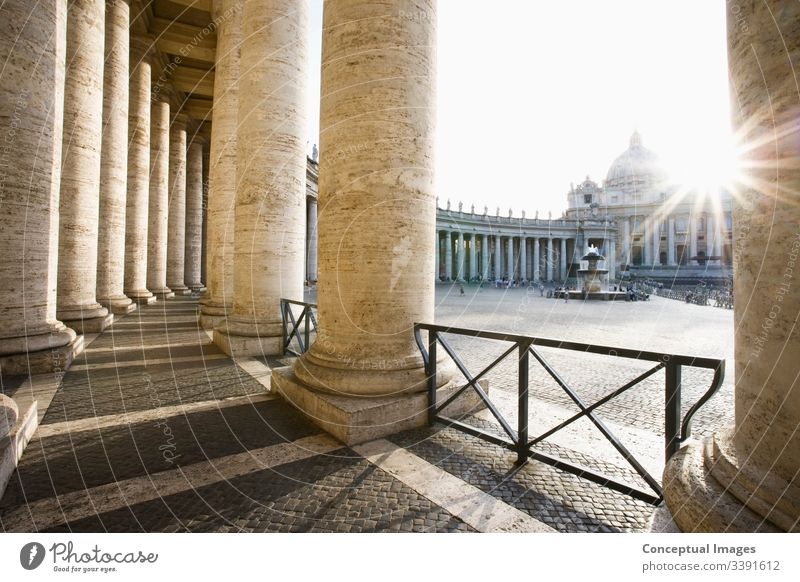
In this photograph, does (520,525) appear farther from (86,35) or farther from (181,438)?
(86,35)

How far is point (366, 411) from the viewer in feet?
17.7

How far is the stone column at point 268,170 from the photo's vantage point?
34.6 ft

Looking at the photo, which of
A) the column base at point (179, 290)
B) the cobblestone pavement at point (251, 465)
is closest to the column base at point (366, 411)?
the cobblestone pavement at point (251, 465)

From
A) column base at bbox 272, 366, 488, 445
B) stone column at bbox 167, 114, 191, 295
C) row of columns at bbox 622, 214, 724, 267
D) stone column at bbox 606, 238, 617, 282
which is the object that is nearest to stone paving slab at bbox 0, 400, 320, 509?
column base at bbox 272, 366, 488, 445

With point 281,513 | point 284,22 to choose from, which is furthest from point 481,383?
point 284,22

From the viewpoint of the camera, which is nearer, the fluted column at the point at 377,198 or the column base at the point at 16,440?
the column base at the point at 16,440

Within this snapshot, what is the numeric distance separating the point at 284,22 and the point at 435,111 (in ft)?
22.2

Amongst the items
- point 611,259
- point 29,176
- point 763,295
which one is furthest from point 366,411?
point 611,259

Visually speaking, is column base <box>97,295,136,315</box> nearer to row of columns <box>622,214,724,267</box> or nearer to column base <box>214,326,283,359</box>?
column base <box>214,326,283,359</box>

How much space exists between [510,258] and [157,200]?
68.4 metres

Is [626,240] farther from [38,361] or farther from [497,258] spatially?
[38,361]

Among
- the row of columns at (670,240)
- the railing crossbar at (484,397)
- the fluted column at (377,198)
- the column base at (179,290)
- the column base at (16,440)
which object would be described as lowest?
the column base at (16,440)

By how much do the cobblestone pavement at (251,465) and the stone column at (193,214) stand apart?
81.3 ft

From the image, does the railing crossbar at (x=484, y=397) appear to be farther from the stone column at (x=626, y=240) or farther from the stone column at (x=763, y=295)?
the stone column at (x=626, y=240)
